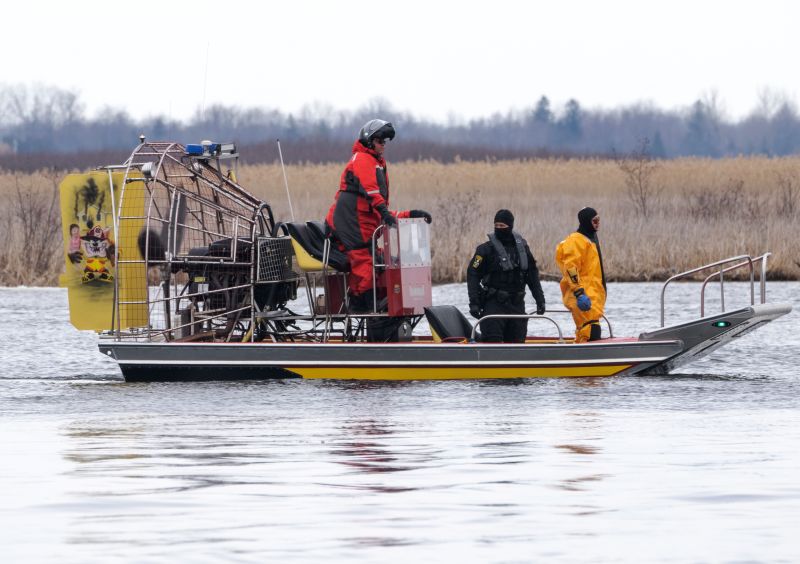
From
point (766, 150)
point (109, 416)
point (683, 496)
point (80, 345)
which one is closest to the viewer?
point (683, 496)

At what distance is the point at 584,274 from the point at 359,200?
2.07 meters

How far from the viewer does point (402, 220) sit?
1388 cm

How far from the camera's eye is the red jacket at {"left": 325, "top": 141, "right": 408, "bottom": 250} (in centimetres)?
1395

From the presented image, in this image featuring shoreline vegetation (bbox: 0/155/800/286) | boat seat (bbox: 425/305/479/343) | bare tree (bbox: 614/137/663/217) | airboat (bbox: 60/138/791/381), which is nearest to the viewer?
airboat (bbox: 60/138/791/381)

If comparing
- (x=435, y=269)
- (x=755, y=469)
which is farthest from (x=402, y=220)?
(x=435, y=269)

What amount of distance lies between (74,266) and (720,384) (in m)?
5.78

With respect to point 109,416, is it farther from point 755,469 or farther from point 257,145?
point 257,145

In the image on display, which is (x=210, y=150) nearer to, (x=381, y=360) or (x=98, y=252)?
(x=98, y=252)

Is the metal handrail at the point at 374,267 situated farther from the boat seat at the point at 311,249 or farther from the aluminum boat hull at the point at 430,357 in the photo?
the aluminum boat hull at the point at 430,357

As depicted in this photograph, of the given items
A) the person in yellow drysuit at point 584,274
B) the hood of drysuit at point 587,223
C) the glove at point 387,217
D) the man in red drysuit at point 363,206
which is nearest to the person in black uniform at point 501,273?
the person in yellow drysuit at point 584,274

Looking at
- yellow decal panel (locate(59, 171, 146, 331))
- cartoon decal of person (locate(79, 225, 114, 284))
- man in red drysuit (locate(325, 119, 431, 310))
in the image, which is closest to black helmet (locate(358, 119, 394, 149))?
man in red drysuit (locate(325, 119, 431, 310))

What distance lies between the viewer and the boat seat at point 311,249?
14016 mm

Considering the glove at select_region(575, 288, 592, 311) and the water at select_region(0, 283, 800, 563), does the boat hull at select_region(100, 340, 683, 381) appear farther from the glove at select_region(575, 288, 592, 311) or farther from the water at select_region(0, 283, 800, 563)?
the glove at select_region(575, 288, 592, 311)

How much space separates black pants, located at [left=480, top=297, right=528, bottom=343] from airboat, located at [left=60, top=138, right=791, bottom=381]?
17 cm
